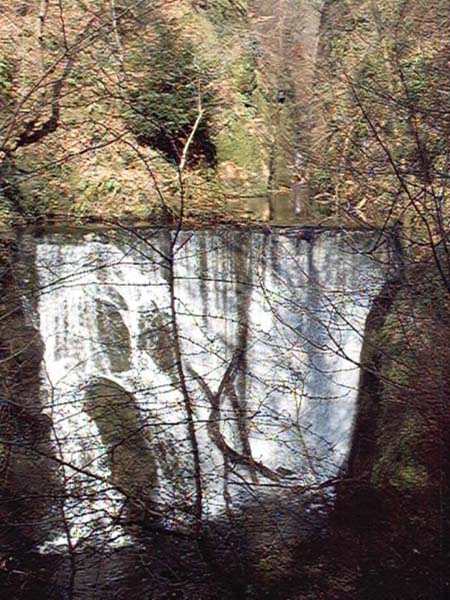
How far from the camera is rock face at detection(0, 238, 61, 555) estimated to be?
353 centimetres

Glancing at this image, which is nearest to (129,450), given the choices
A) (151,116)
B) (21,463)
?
(21,463)

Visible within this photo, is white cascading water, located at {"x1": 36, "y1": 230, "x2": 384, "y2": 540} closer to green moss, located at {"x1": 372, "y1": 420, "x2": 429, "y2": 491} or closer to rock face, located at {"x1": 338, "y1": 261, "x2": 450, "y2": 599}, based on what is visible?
rock face, located at {"x1": 338, "y1": 261, "x2": 450, "y2": 599}

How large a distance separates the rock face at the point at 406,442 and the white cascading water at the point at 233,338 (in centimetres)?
29

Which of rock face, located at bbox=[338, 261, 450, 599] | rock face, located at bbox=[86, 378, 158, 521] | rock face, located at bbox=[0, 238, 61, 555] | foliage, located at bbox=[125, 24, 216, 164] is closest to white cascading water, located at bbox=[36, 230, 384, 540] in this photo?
rock face, located at bbox=[86, 378, 158, 521]

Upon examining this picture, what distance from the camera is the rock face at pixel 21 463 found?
3.53 m

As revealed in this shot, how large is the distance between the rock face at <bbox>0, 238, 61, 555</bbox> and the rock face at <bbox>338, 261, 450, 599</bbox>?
217 centimetres

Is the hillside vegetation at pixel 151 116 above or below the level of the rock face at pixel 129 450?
above

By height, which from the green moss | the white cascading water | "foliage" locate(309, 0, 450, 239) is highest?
"foliage" locate(309, 0, 450, 239)

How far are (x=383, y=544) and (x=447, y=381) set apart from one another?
4.35 ft

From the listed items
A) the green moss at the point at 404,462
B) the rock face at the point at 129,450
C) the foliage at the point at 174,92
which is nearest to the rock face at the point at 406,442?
the green moss at the point at 404,462

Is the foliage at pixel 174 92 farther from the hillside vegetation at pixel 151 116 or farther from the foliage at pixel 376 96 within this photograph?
the foliage at pixel 376 96

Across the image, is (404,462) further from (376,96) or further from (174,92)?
(174,92)

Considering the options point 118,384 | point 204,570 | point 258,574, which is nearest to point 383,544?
point 258,574

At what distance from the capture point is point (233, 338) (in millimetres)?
7020
